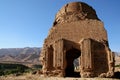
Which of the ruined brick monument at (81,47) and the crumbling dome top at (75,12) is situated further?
the crumbling dome top at (75,12)

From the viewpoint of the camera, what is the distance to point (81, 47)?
18875mm

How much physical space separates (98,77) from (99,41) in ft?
11.2

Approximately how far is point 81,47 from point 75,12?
530cm

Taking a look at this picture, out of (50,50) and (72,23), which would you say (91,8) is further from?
(50,50)

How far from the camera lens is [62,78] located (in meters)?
17.6

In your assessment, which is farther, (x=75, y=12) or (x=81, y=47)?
(x=75, y=12)

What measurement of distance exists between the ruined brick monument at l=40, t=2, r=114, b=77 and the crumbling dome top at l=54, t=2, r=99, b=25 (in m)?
0.10

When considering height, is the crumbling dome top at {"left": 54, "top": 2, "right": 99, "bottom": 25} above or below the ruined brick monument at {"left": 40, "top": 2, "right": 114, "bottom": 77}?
above

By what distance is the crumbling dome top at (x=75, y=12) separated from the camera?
73.7 feet

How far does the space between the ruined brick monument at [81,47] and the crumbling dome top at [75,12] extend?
10 centimetres

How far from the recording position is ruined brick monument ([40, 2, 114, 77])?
18294mm

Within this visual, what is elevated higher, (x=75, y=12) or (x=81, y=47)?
(x=75, y=12)

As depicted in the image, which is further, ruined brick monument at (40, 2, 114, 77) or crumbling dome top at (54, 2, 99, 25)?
crumbling dome top at (54, 2, 99, 25)

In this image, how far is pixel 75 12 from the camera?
898 inches
